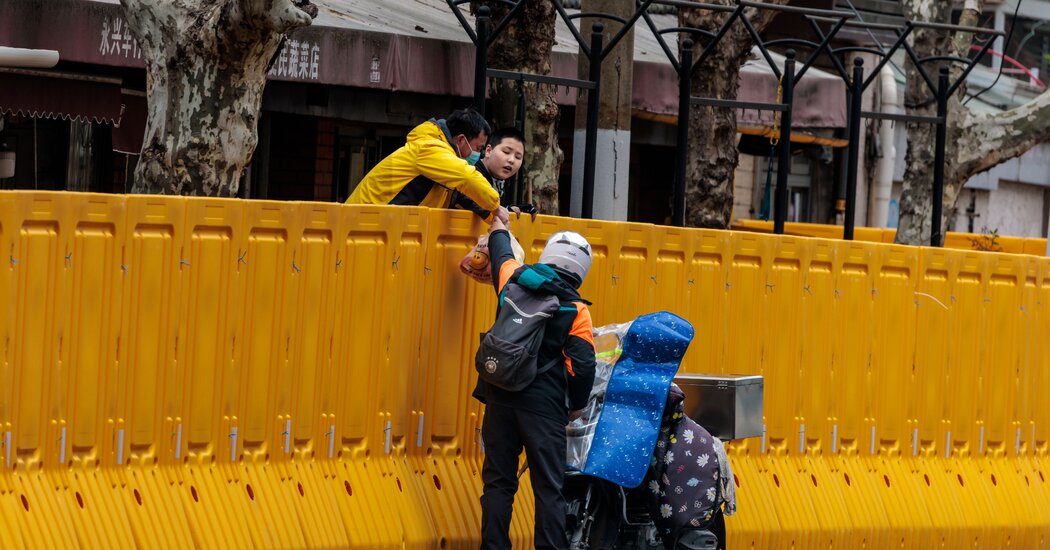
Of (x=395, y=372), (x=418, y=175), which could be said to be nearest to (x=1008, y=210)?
(x=418, y=175)

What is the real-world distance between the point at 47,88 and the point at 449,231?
542cm

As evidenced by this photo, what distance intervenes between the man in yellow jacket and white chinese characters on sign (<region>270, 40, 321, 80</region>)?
4.61 meters

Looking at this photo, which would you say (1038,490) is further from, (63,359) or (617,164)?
(63,359)

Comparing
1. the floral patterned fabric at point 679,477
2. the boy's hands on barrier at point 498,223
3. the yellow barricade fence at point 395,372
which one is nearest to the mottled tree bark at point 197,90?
the yellow barricade fence at point 395,372

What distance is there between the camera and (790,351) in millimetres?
8609

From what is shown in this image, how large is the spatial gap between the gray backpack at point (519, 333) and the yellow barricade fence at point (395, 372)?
0.79 metres

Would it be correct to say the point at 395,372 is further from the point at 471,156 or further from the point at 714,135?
the point at 714,135

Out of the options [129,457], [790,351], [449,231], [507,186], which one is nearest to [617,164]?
[507,186]

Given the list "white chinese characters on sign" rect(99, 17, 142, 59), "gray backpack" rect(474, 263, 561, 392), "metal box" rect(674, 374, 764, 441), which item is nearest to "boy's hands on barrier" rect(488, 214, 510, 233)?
"gray backpack" rect(474, 263, 561, 392)

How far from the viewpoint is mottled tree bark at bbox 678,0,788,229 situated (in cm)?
1445

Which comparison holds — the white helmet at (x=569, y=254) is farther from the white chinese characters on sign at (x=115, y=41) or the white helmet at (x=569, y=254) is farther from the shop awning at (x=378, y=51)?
the white chinese characters on sign at (x=115, y=41)

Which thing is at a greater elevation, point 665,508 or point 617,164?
point 617,164

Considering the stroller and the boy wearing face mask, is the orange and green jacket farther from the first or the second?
the boy wearing face mask

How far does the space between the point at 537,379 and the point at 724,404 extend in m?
1.22
